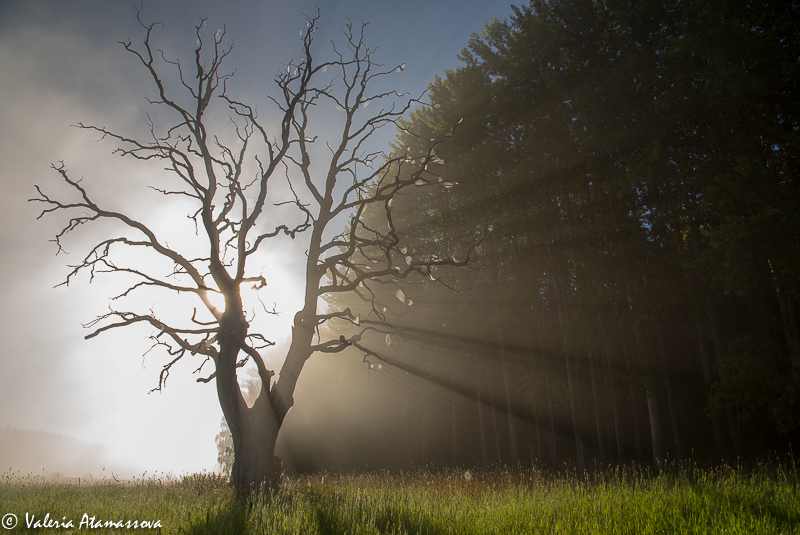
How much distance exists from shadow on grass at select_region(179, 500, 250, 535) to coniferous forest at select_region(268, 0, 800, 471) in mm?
4543

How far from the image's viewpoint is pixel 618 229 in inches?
482

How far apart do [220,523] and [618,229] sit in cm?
1274

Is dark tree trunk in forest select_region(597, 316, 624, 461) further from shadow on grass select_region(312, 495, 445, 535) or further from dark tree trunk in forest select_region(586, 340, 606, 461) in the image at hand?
shadow on grass select_region(312, 495, 445, 535)

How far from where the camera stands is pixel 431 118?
17344mm

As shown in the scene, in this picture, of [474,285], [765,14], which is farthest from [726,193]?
[474,285]

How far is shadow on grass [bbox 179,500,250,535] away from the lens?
407 cm

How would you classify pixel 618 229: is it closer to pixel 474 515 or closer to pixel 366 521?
pixel 474 515

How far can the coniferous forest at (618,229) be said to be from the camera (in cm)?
936

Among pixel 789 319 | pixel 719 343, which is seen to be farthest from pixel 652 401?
pixel 789 319

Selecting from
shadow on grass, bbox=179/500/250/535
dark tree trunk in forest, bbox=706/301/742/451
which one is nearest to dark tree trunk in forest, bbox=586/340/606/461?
dark tree trunk in forest, bbox=706/301/742/451

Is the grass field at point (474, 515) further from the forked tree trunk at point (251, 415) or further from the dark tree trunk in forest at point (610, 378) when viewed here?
the dark tree trunk in forest at point (610, 378)

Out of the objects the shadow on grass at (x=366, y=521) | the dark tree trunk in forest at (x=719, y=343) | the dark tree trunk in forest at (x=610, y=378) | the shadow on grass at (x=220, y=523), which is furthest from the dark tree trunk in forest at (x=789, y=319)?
the shadow on grass at (x=220, y=523)

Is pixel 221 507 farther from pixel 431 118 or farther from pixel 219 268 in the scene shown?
pixel 431 118

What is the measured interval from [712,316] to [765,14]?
857cm
